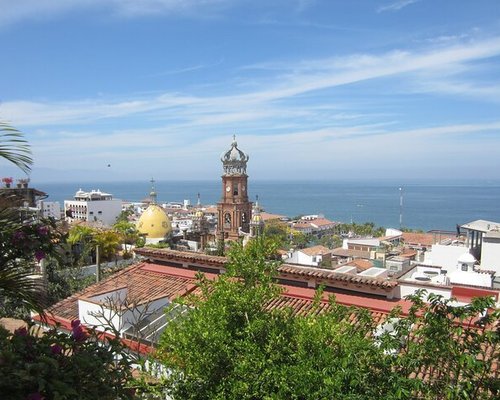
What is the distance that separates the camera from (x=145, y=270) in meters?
13.3

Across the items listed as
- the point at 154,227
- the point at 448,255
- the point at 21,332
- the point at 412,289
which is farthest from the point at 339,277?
the point at 154,227

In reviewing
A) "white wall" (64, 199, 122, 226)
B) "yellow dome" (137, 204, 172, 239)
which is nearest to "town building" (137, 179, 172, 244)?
"yellow dome" (137, 204, 172, 239)

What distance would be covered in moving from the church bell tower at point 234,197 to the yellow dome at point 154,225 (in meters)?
6.97

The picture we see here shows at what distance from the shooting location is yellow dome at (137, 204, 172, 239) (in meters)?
39.1

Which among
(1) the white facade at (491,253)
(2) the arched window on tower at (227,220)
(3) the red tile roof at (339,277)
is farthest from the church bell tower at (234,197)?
(3) the red tile roof at (339,277)

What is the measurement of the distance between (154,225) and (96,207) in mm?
46260

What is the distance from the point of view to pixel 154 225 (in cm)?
3922

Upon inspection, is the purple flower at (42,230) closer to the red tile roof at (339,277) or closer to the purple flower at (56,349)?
the purple flower at (56,349)

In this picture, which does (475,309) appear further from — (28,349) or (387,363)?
(28,349)

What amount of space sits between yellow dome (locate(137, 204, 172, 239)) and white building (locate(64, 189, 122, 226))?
41.7 meters

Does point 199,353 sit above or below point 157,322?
above

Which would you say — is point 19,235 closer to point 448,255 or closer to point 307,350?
point 307,350

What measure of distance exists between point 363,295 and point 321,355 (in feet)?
17.1

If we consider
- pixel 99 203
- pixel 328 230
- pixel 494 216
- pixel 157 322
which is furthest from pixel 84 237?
pixel 494 216
